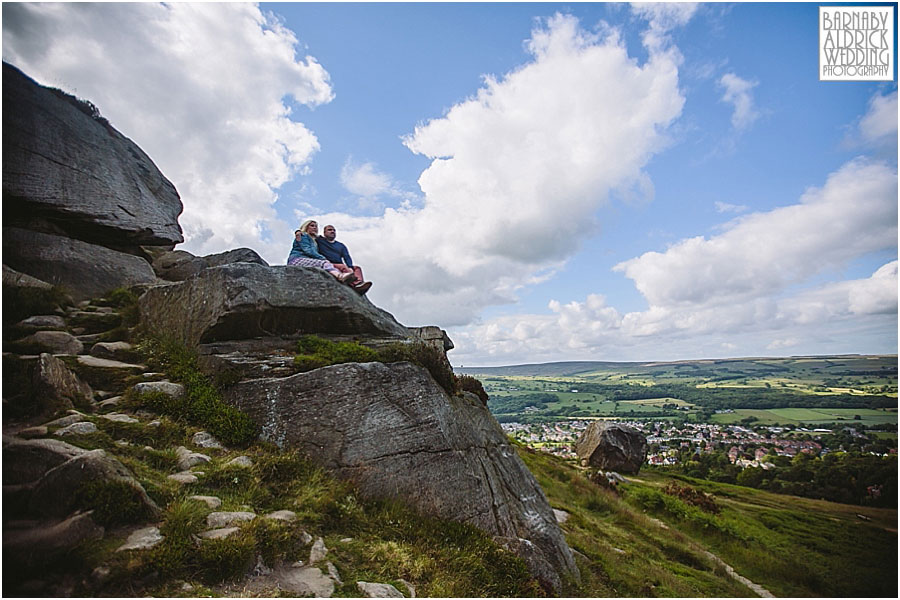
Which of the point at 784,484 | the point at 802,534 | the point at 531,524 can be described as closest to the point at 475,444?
the point at 531,524

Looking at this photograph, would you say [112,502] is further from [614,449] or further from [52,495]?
[614,449]

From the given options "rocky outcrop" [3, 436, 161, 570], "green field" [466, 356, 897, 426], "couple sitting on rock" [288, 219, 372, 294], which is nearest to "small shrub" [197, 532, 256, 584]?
"rocky outcrop" [3, 436, 161, 570]

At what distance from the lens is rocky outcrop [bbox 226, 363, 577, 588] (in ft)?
27.3

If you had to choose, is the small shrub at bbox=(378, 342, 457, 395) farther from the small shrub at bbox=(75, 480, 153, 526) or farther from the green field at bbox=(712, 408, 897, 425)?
the green field at bbox=(712, 408, 897, 425)

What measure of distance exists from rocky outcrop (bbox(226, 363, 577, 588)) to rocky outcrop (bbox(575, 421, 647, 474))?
33968 mm

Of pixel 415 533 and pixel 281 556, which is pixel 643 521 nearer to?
pixel 415 533

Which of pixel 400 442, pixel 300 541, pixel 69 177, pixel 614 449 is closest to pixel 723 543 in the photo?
pixel 614 449

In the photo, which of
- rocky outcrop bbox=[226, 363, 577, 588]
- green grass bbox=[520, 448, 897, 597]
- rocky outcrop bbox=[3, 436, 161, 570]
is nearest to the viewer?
rocky outcrop bbox=[3, 436, 161, 570]

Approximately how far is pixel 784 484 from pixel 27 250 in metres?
53.3

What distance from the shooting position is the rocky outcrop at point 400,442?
8.32 m

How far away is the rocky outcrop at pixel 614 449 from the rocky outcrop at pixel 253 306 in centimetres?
3465

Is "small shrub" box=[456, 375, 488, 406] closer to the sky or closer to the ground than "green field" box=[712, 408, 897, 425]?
closer to the sky

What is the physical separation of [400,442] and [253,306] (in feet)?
18.9

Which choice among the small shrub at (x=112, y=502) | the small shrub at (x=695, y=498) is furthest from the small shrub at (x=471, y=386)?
the small shrub at (x=695, y=498)
